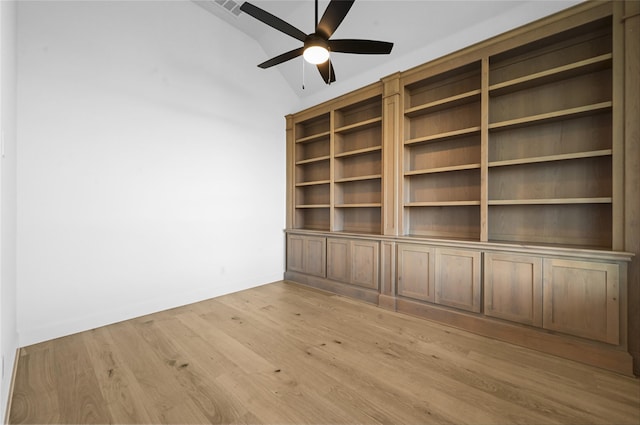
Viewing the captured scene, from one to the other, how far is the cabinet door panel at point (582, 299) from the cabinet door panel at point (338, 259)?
2092mm

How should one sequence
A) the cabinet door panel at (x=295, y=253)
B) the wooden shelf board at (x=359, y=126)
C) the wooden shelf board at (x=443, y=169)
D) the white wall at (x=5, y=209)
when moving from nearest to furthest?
the white wall at (x=5, y=209) → the wooden shelf board at (x=443, y=169) → the wooden shelf board at (x=359, y=126) → the cabinet door panel at (x=295, y=253)

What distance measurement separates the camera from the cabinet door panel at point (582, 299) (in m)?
2.05

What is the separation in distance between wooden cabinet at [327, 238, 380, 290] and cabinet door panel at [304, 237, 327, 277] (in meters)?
0.09

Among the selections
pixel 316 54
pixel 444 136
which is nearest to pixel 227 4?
pixel 316 54

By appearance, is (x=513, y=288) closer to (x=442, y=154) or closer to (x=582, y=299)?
(x=582, y=299)

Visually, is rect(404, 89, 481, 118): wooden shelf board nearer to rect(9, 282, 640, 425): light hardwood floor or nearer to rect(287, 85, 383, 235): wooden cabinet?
rect(287, 85, 383, 235): wooden cabinet

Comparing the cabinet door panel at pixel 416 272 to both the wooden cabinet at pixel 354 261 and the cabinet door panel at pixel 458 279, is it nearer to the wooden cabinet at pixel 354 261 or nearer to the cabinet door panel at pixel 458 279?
the cabinet door panel at pixel 458 279

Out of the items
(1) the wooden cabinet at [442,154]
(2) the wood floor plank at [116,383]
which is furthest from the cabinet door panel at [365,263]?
(2) the wood floor plank at [116,383]

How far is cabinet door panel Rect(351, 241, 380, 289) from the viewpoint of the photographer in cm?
345

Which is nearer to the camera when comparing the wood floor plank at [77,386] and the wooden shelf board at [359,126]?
the wood floor plank at [77,386]

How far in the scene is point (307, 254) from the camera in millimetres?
4258

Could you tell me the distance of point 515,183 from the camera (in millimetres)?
2750

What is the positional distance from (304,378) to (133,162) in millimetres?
2742

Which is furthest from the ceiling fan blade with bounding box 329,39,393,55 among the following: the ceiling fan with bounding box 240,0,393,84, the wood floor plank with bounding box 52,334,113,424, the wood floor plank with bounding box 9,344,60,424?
the wood floor plank with bounding box 9,344,60,424
